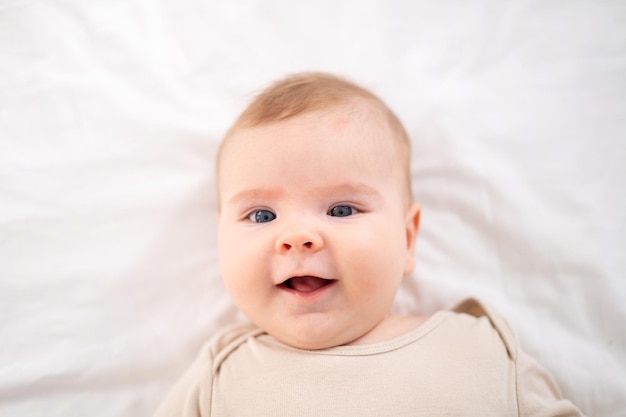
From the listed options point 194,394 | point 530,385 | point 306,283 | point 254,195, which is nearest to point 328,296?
point 306,283

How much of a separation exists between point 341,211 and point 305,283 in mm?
181

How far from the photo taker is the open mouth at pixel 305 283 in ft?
3.64

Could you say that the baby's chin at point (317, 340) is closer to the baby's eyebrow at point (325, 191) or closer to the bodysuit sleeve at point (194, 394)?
the bodysuit sleeve at point (194, 394)

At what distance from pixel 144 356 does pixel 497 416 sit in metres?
0.90

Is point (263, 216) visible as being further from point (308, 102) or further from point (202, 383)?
point (202, 383)

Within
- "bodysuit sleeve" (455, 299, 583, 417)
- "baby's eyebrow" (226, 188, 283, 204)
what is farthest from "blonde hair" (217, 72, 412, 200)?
"bodysuit sleeve" (455, 299, 583, 417)

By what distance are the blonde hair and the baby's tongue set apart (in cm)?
36

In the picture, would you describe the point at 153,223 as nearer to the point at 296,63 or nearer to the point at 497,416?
the point at 296,63

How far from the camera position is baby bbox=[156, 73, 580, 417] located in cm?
109

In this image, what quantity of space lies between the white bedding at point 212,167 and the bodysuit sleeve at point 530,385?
9 cm

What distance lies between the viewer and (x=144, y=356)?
1.40 metres

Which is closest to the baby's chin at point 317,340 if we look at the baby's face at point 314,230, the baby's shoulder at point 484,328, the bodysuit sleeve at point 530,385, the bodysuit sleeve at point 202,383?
the baby's face at point 314,230

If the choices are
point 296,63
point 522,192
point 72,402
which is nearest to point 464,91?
point 522,192

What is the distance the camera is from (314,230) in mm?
1083
